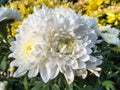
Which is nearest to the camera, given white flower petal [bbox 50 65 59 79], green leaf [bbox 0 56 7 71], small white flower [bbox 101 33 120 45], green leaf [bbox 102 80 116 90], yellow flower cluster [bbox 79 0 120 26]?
white flower petal [bbox 50 65 59 79]

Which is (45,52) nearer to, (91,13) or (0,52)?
(0,52)

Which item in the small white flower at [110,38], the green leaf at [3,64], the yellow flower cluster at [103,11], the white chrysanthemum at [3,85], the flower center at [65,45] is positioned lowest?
the yellow flower cluster at [103,11]

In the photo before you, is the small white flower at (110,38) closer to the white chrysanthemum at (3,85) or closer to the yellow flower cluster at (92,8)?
the white chrysanthemum at (3,85)

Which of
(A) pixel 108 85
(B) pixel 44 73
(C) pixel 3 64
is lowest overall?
(A) pixel 108 85

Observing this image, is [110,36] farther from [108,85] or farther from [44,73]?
[44,73]

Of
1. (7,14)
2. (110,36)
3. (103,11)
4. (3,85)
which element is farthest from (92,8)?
(3,85)

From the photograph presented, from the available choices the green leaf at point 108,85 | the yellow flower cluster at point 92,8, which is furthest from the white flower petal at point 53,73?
the yellow flower cluster at point 92,8

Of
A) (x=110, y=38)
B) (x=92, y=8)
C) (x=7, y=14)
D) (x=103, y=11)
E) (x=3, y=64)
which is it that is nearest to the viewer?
(x=3, y=64)

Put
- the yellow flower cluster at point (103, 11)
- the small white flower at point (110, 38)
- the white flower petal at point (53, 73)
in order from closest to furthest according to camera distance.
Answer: the white flower petal at point (53, 73) → the small white flower at point (110, 38) → the yellow flower cluster at point (103, 11)

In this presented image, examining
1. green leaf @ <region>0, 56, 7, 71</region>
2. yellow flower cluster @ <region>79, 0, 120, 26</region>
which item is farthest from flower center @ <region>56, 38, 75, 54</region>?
yellow flower cluster @ <region>79, 0, 120, 26</region>

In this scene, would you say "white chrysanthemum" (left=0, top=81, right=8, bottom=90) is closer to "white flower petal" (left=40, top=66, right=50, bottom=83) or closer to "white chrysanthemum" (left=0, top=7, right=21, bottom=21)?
"white chrysanthemum" (left=0, top=7, right=21, bottom=21)
